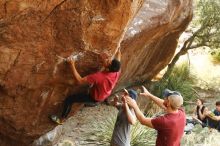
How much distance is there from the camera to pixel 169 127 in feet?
21.7

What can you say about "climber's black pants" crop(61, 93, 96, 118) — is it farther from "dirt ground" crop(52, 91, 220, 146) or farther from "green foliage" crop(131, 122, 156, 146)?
"green foliage" crop(131, 122, 156, 146)

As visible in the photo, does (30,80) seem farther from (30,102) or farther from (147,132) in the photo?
(147,132)

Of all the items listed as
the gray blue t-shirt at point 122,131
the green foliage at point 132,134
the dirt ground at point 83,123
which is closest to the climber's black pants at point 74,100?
the gray blue t-shirt at point 122,131

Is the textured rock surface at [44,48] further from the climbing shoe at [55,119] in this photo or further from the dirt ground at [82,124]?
the dirt ground at [82,124]

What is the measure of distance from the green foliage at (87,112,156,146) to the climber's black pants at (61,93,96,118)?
249 cm

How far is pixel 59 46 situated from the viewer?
7492 millimetres

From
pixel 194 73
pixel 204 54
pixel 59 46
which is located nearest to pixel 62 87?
pixel 59 46

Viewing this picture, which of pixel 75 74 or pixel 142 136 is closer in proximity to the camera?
pixel 75 74

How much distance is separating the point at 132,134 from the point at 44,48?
15.3ft

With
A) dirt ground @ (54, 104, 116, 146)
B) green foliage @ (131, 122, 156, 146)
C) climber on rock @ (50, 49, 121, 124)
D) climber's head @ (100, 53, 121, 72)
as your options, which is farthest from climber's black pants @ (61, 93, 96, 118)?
green foliage @ (131, 122, 156, 146)

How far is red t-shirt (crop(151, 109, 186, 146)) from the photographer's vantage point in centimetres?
659

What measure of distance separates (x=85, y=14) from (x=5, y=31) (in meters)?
1.29

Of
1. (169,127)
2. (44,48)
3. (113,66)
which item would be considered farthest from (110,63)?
(169,127)

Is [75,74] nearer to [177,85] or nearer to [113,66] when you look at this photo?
[113,66]
